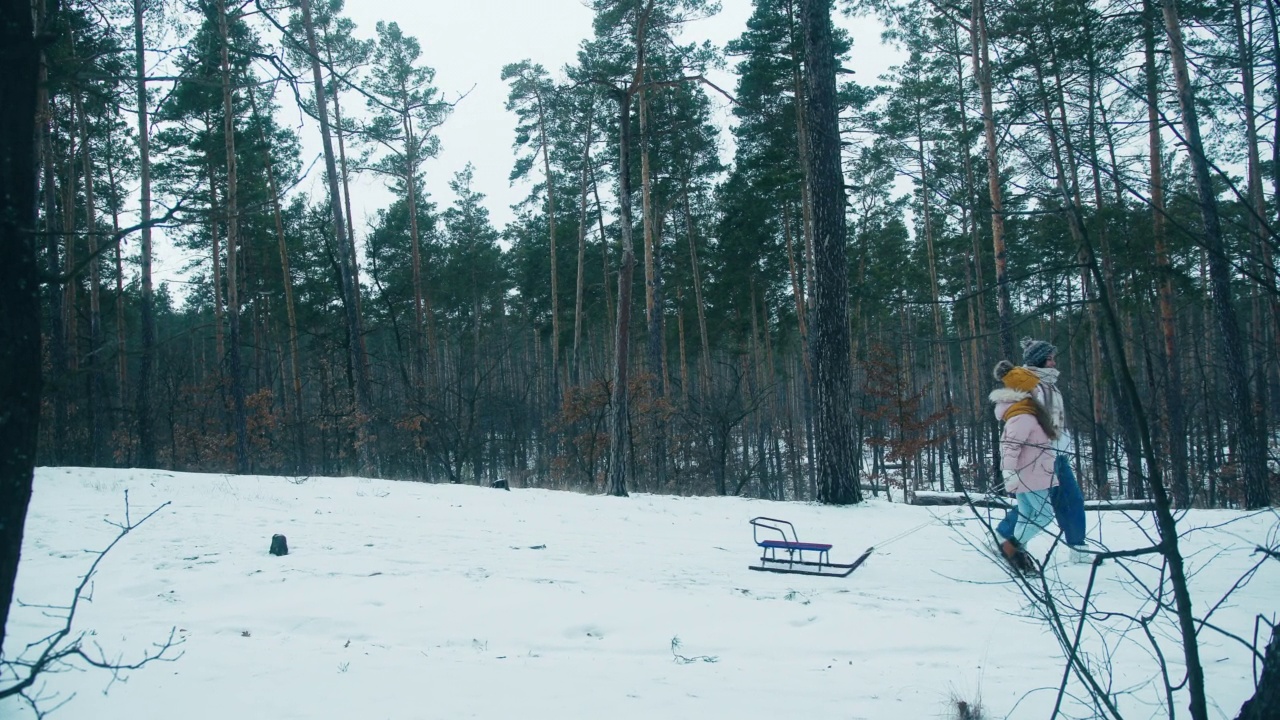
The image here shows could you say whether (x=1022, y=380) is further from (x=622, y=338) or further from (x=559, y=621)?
(x=622, y=338)

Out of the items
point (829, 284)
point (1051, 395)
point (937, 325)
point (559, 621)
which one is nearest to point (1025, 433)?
point (1051, 395)

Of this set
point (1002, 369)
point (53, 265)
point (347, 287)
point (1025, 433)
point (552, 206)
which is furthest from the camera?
point (552, 206)

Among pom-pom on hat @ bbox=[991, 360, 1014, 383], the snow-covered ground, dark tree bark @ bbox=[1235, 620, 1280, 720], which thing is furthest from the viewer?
pom-pom on hat @ bbox=[991, 360, 1014, 383]

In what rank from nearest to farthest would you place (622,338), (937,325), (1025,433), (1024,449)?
(1024,449)
(1025,433)
(622,338)
(937,325)

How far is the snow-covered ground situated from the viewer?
10.6 ft

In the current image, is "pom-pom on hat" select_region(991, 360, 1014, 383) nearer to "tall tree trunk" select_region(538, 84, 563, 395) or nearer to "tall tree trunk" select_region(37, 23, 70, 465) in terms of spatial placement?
"tall tree trunk" select_region(37, 23, 70, 465)

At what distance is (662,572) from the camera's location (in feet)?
19.4

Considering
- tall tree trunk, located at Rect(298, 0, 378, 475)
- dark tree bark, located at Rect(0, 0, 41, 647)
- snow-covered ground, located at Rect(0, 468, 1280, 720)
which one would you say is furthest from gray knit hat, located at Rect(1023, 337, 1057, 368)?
tall tree trunk, located at Rect(298, 0, 378, 475)

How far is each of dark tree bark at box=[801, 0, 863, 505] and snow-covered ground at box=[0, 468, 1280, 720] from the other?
1948 millimetres

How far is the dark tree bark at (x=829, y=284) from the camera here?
9.95 metres

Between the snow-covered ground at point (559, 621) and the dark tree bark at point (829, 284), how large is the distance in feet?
6.39

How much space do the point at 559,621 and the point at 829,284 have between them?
22.1 ft

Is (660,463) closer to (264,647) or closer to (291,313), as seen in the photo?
(291,313)

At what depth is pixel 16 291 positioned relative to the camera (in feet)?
6.57
